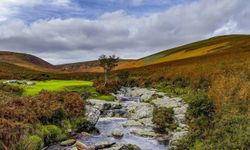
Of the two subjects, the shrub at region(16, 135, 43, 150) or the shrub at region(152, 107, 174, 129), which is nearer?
the shrub at region(16, 135, 43, 150)

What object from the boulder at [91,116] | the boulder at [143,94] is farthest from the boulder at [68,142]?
the boulder at [143,94]

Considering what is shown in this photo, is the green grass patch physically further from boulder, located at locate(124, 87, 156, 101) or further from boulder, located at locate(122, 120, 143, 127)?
boulder, located at locate(122, 120, 143, 127)

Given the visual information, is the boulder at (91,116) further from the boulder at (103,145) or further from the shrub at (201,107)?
the shrub at (201,107)

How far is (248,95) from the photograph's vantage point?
2039 cm

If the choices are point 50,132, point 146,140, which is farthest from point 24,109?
point 146,140

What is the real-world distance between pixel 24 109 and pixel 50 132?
2453 mm

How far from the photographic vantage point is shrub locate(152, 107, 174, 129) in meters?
27.4

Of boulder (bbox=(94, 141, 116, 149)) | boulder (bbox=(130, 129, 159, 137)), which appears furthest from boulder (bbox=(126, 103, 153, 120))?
boulder (bbox=(94, 141, 116, 149))

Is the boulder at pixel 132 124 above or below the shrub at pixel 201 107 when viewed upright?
below

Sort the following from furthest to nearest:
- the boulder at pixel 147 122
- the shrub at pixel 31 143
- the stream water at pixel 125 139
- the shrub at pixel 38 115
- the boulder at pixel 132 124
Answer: the boulder at pixel 132 124 → the boulder at pixel 147 122 → the stream water at pixel 125 139 → the shrub at pixel 38 115 → the shrub at pixel 31 143

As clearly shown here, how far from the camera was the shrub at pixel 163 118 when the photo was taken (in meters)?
27.4

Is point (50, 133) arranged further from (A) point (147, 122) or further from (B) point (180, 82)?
(B) point (180, 82)

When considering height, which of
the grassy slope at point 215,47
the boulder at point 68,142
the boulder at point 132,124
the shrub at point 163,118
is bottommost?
the boulder at point 132,124

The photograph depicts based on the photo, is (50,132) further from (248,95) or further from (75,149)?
(248,95)
